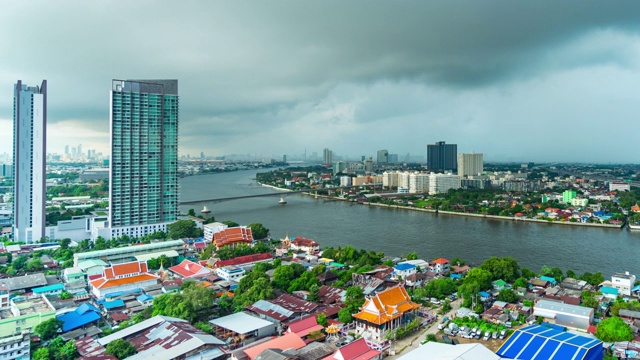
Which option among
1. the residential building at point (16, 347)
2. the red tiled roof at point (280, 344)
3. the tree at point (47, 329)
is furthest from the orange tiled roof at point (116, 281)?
the red tiled roof at point (280, 344)

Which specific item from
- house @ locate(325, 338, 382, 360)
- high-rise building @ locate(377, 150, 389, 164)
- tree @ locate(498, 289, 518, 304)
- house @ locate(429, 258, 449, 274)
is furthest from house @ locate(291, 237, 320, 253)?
high-rise building @ locate(377, 150, 389, 164)

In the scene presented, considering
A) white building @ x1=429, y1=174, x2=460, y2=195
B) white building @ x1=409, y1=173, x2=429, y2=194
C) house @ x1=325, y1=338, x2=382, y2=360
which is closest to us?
house @ x1=325, y1=338, x2=382, y2=360

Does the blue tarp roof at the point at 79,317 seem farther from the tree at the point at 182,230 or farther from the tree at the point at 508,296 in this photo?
the tree at the point at 508,296

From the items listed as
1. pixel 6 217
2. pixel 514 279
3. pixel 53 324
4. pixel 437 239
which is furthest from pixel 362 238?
pixel 6 217

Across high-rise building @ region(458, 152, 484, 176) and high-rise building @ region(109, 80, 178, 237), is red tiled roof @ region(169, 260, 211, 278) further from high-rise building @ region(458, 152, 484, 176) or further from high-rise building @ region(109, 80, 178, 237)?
high-rise building @ region(458, 152, 484, 176)

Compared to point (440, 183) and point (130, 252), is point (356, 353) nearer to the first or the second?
point (130, 252)

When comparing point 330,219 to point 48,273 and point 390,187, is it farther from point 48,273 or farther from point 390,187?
point 390,187

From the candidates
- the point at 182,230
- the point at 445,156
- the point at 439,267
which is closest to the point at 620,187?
the point at 445,156
